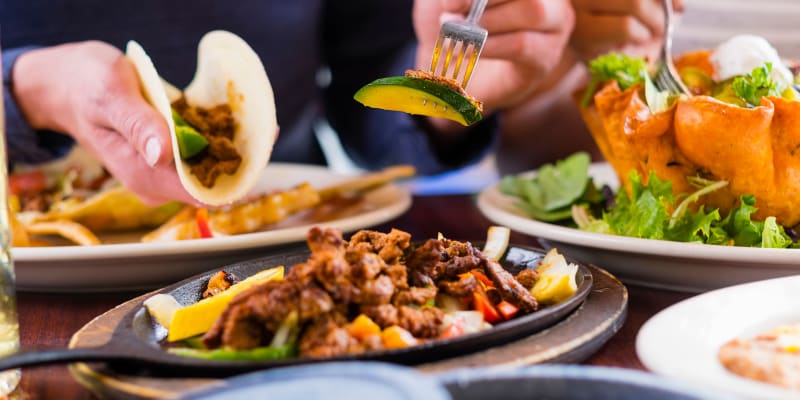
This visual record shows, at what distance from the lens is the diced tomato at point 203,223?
7.25 feet

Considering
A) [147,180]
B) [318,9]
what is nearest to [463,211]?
[147,180]

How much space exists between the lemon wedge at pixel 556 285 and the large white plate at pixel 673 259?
27 cm

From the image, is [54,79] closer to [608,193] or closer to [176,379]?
[176,379]

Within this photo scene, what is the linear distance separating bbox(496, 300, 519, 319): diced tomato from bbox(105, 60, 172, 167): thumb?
96 centimetres

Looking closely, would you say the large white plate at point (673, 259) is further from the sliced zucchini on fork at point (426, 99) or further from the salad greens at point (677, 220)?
the sliced zucchini on fork at point (426, 99)

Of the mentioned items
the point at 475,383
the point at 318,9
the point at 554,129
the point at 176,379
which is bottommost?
the point at 554,129

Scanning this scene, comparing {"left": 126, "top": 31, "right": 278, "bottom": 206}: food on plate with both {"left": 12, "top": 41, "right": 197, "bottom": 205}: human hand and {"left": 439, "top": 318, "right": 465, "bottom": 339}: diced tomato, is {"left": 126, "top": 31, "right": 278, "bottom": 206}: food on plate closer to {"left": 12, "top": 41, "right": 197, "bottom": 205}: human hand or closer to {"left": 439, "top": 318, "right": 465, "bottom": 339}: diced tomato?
{"left": 12, "top": 41, "right": 197, "bottom": 205}: human hand

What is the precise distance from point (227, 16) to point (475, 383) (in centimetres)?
314

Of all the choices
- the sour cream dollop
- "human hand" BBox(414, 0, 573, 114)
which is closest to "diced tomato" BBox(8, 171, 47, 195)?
"human hand" BBox(414, 0, 573, 114)

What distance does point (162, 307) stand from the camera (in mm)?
1476

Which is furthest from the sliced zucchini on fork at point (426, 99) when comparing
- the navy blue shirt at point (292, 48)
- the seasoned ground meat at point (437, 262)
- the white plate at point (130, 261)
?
the navy blue shirt at point (292, 48)

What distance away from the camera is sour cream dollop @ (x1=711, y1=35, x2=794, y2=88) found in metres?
2.03

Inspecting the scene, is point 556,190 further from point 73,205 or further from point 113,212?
point 73,205

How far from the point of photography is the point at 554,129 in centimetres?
400
